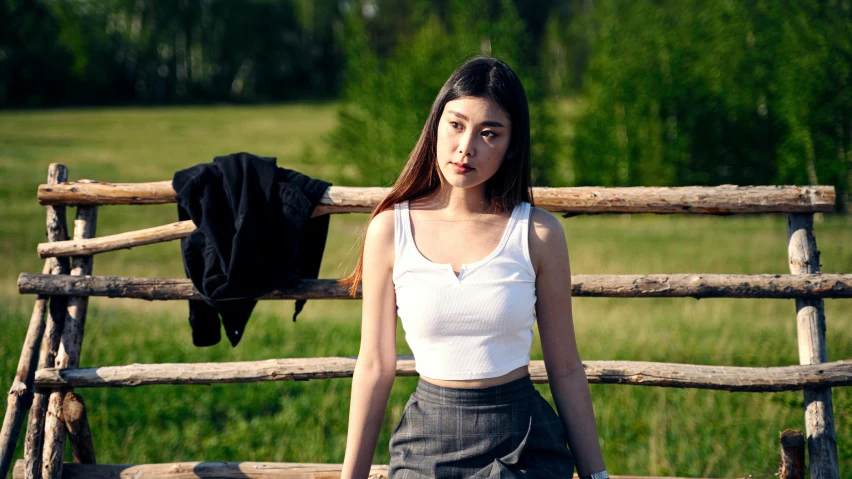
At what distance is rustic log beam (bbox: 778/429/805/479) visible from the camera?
3400 mm

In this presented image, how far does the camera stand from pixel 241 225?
338 centimetres

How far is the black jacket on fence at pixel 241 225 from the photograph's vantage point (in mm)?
3430

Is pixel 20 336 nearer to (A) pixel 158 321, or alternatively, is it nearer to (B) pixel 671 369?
(A) pixel 158 321

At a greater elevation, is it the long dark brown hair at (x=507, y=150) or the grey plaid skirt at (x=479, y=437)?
the long dark brown hair at (x=507, y=150)

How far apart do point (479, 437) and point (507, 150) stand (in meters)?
0.89

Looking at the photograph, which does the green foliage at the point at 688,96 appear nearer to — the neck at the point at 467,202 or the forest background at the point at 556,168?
the forest background at the point at 556,168

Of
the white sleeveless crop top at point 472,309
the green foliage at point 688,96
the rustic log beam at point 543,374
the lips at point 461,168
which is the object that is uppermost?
the green foliage at point 688,96

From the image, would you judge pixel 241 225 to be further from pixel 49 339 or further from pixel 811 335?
pixel 811 335

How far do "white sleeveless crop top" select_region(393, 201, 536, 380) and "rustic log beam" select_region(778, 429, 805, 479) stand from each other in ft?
5.19

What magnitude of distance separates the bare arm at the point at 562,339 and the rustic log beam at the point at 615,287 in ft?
3.84

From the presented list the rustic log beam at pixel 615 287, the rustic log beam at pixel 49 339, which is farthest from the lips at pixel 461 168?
the rustic log beam at pixel 49 339

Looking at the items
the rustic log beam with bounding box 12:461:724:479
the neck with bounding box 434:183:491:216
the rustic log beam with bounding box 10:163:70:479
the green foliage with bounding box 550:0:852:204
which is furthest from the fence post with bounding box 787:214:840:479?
the green foliage with bounding box 550:0:852:204

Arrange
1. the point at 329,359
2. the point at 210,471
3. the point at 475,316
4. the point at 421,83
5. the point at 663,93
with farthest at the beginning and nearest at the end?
the point at 421,83 → the point at 663,93 → the point at 329,359 → the point at 210,471 → the point at 475,316

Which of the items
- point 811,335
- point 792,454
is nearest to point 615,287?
point 811,335
